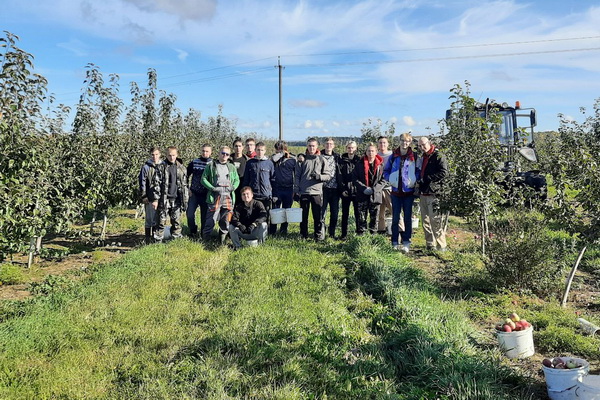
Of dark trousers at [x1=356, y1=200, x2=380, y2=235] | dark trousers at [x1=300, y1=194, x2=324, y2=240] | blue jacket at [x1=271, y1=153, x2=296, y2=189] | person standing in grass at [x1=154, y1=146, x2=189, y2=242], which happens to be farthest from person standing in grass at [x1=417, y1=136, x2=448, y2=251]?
person standing in grass at [x1=154, y1=146, x2=189, y2=242]

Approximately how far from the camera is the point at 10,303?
16.8 feet

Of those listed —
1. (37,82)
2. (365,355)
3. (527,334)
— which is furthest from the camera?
(37,82)

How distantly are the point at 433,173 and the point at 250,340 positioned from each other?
15.5ft

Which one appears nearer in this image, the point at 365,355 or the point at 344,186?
→ the point at 365,355

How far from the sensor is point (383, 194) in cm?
895

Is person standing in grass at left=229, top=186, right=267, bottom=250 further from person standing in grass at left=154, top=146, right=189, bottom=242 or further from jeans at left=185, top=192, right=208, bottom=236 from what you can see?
person standing in grass at left=154, top=146, right=189, bottom=242

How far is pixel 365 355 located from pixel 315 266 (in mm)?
2746

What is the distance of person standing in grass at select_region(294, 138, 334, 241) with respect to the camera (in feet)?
26.6

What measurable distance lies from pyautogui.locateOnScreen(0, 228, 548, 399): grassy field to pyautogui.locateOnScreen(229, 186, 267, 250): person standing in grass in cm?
163

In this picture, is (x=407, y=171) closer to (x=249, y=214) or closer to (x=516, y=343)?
(x=249, y=214)

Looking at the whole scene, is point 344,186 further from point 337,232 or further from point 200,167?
point 200,167

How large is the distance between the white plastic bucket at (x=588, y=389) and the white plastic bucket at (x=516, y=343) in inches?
30.1

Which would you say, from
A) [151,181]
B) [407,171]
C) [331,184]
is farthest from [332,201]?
[151,181]

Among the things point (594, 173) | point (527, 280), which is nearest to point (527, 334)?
point (527, 280)
